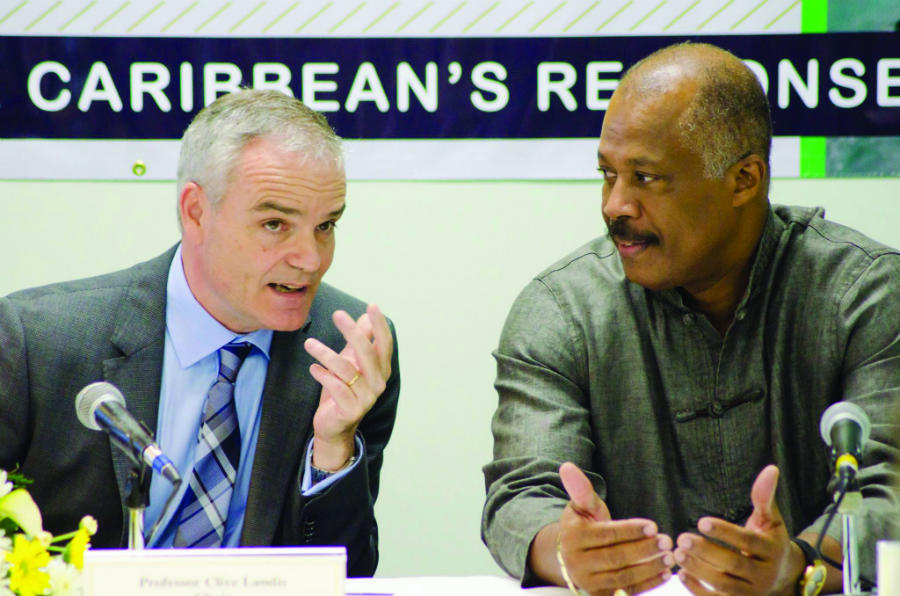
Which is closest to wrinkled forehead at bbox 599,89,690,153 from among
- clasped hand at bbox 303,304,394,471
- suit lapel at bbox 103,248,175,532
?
clasped hand at bbox 303,304,394,471

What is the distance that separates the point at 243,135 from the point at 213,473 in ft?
2.34

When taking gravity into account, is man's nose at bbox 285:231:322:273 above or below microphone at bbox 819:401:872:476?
above

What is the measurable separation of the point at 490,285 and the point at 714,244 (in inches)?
43.6

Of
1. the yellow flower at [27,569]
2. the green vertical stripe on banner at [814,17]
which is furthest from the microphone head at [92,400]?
the green vertical stripe on banner at [814,17]

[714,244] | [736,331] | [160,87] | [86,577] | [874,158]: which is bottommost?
[86,577]

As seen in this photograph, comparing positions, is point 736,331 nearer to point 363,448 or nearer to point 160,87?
point 363,448

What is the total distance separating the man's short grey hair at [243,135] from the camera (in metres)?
2.31

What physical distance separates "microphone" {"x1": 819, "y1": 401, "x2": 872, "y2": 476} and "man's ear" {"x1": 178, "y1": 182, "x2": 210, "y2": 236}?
1366 mm

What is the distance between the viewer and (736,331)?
2.38 meters

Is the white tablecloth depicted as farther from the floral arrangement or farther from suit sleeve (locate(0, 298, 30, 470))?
suit sleeve (locate(0, 298, 30, 470))

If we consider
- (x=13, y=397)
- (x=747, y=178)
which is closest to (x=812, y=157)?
(x=747, y=178)

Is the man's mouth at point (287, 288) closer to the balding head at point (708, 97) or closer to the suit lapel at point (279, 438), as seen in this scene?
the suit lapel at point (279, 438)

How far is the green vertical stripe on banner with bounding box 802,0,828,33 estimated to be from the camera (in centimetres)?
318

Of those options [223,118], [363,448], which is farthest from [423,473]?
[223,118]
